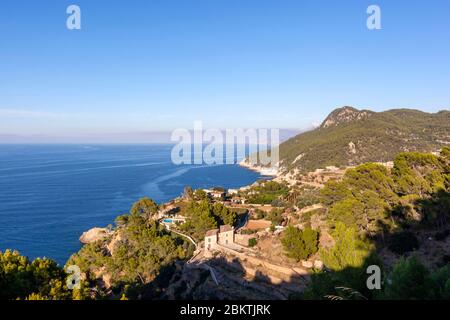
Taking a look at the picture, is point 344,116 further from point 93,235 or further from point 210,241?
point 210,241

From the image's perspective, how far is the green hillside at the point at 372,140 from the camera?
262ft

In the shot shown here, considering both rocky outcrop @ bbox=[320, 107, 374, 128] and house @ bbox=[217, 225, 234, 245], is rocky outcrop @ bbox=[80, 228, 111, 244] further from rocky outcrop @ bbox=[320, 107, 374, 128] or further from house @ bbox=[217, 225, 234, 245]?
rocky outcrop @ bbox=[320, 107, 374, 128]

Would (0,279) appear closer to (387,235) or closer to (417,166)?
→ (387,235)

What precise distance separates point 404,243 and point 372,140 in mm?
72134

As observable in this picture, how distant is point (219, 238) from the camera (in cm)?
2722

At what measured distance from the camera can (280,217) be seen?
3575 centimetres

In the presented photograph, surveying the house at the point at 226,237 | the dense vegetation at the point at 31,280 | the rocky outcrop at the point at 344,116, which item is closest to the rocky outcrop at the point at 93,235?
the house at the point at 226,237

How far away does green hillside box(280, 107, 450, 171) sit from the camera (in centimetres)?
7975

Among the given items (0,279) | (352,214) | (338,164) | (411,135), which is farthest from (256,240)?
(411,135)

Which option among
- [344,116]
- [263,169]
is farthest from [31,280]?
[344,116]

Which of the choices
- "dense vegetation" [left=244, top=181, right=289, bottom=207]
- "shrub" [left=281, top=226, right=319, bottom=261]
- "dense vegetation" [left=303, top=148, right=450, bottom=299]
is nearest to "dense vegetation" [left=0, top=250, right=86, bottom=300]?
"dense vegetation" [left=303, top=148, right=450, bottom=299]
